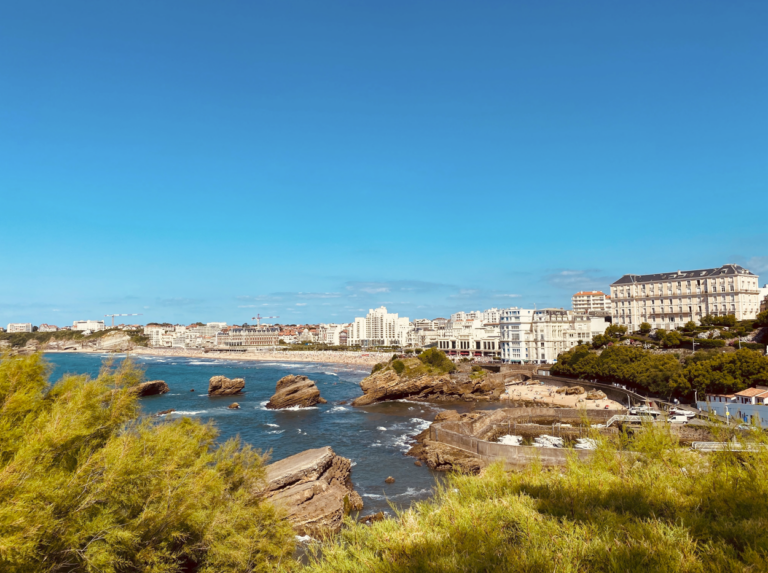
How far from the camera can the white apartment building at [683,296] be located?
96.4 m

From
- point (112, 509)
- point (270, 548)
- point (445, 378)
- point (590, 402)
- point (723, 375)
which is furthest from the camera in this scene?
point (445, 378)

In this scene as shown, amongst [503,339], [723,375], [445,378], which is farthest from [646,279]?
[723,375]

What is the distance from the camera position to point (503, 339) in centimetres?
11531

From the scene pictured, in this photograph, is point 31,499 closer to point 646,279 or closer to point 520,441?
point 520,441

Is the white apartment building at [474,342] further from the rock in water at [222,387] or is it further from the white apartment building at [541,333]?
the rock in water at [222,387]

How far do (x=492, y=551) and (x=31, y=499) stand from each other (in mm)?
8215

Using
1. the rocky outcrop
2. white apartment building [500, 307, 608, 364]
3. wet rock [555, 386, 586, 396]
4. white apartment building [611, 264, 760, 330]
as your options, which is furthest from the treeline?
white apartment building [611, 264, 760, 330]

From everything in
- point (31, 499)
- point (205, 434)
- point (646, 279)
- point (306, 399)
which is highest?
point (646, 279)

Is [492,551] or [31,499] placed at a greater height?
[31,499]

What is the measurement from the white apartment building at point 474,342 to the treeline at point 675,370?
184 ft

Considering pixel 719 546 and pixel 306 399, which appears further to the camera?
pixel 306 399

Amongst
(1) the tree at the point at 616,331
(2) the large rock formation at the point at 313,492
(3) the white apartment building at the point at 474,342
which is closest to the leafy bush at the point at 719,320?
(1) the tree at the point at 616,331

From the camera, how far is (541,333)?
10588 cm

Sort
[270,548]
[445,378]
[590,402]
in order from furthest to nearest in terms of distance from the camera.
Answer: [445,378]
[590,402]
[270,548]
